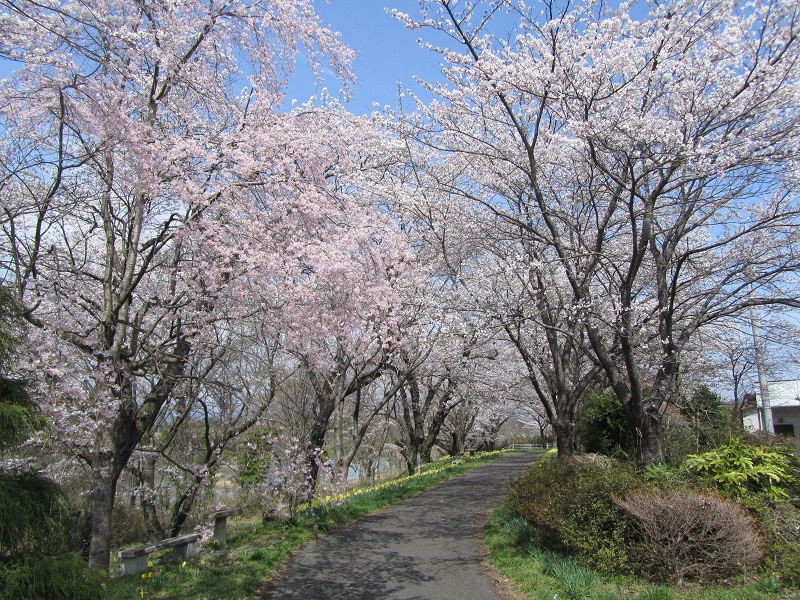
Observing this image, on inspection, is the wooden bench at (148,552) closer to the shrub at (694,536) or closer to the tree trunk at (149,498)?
the tree trunk at (149,498)

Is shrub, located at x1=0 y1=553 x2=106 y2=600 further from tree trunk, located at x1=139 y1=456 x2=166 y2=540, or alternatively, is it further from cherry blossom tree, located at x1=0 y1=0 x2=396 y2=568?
tree trunk, located at x1=139 y1=456 x2=166 y2=540

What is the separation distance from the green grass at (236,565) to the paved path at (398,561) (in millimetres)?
229

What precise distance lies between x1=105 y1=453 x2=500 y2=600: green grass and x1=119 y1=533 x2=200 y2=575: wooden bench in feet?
0.39

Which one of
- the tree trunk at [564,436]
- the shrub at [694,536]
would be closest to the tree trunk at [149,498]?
the tree trunk at [564,436]

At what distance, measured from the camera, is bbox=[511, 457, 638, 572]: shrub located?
564cm

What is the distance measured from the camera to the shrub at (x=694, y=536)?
506cm

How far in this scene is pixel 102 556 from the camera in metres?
6.11

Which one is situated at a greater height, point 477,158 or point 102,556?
point 477,158

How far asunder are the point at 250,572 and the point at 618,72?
7394mm

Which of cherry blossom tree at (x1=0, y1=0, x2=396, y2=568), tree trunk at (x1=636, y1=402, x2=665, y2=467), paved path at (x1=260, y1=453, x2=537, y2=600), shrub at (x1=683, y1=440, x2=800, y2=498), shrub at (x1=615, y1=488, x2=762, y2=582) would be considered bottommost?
paved path at (x1=260, y1=453, x2=537, y2=600)

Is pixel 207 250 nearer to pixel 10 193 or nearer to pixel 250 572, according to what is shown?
pixel 10 193

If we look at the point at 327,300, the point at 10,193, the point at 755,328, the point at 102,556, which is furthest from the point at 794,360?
the point at 10,193

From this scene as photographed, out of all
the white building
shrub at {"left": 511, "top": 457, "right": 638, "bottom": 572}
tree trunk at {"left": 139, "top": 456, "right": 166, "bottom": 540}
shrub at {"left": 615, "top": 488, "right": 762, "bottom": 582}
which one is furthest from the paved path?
the white building

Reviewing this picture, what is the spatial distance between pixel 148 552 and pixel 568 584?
200 inches
